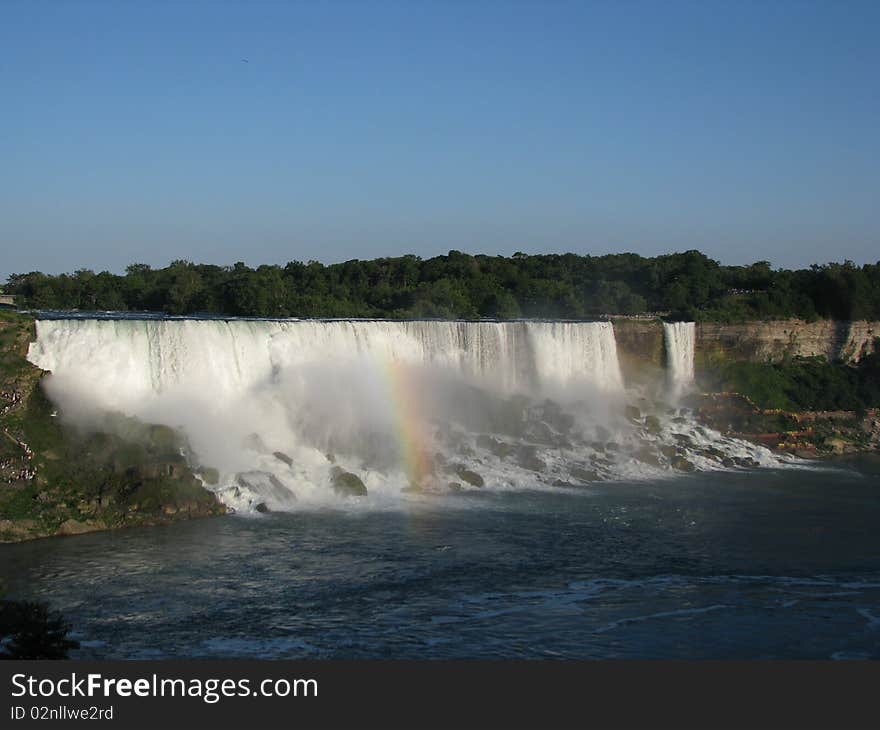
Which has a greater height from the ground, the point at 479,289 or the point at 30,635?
the point at 479,289

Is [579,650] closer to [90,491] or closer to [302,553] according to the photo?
[302,553]

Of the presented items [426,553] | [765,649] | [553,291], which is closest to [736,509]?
[426,553]

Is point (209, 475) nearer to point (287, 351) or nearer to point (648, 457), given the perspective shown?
point (287, 351)

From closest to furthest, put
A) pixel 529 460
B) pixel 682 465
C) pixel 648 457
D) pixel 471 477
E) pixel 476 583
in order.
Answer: pixel 476 583, pixel 471 477, pixel 529 460, pixel 682 465, pixel 648 457

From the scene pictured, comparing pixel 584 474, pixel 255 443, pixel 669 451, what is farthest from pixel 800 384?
pixel 255 443

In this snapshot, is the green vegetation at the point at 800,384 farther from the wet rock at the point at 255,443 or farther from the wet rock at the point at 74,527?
the wet rock at the point at 74,527

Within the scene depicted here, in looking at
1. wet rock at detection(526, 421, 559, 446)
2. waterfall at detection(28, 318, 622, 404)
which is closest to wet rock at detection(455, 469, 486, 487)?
wet rock at detection(526, 421, 559, 446)
